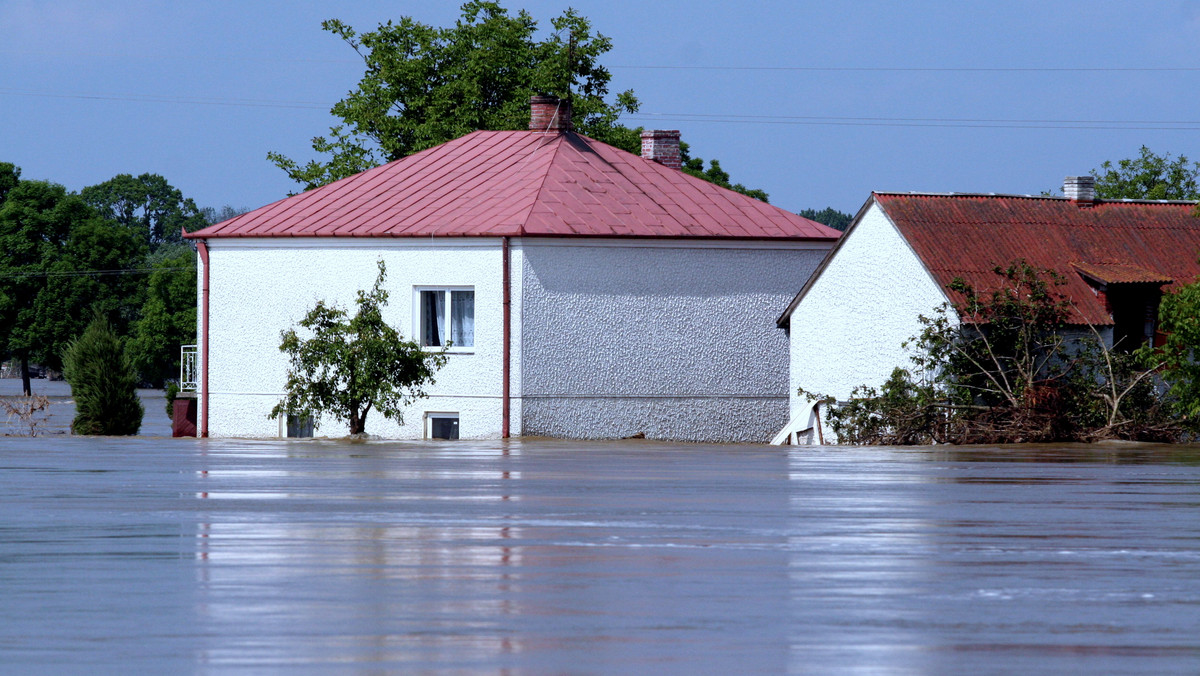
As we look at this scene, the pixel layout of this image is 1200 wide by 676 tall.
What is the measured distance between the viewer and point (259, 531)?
12898mm

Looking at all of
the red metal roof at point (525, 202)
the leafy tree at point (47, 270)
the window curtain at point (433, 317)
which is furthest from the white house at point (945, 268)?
the leafy tree at point (47, 270)

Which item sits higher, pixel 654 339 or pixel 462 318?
pixel 462 318

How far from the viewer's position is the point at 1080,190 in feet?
105

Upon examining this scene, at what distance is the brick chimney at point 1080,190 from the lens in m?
31.9

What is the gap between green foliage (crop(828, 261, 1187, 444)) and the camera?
85.9 feet

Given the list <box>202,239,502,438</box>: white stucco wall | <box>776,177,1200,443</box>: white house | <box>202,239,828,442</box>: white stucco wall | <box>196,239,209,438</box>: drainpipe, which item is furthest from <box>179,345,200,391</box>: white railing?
<box>776,177,1200,443</box>: white house

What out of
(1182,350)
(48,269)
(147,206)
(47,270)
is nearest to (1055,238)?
(1182,350)

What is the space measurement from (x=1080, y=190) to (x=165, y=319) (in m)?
74.8

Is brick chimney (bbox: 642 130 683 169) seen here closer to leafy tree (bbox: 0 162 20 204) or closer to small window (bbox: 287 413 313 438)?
small window (bbox: 287 413 313 438)

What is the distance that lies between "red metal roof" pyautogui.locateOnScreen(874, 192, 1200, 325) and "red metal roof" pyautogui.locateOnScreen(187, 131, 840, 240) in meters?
3.64

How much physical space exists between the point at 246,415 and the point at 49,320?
61.5m

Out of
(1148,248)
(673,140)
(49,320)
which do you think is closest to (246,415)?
(673,140)

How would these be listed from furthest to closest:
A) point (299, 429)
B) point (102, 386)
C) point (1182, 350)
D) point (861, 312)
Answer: point (102, 386) → point (299, 429) → point (861, 312) → point (1182, 350)

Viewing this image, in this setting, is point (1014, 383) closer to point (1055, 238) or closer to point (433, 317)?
point (1055, 238)
